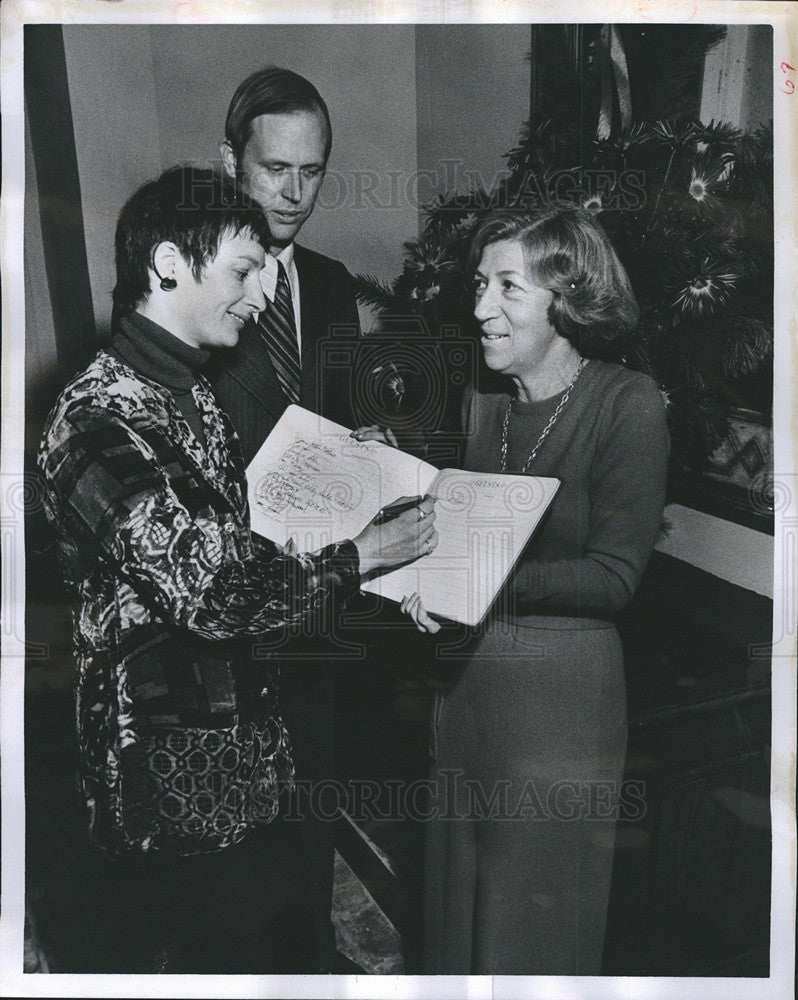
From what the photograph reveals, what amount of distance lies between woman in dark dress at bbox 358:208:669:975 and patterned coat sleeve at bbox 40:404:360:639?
232 millimetres

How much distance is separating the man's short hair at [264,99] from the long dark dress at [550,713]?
0.68m

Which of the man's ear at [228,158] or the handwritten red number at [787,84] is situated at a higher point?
the handwritten red number at [787,84]

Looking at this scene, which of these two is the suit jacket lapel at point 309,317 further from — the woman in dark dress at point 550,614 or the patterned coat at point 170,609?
the woman in dark dress at point 550,614

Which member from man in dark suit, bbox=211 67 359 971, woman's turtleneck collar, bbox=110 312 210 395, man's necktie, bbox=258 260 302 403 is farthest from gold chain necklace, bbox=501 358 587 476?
woman's turtleneck collar, bbox=110 312 210 395

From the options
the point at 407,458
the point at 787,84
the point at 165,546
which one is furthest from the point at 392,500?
the point at 787,84

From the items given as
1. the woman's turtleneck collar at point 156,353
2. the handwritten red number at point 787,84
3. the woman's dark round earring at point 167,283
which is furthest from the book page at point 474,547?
the handwritten red number at point 787,84

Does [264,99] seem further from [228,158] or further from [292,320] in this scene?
[292,320]

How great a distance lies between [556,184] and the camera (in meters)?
1.91

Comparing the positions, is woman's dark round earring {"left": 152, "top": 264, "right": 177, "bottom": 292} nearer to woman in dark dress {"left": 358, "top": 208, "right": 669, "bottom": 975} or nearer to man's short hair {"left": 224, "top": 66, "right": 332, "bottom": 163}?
man's short hair {"left": 224, "top": 66, "right": 332, "bottom": 163}

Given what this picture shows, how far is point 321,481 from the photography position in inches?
75.4

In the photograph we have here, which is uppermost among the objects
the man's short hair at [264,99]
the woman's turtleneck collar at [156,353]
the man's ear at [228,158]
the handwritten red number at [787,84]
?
the handwritten red number at [787,84]

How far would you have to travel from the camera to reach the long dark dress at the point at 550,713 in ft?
6.24

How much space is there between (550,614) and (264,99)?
1.15 meters

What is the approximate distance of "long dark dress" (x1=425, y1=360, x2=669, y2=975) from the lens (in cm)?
190
